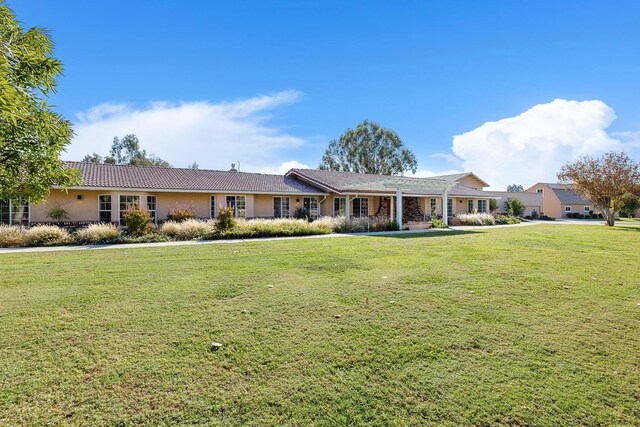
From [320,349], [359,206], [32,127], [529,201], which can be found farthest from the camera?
[529,201]

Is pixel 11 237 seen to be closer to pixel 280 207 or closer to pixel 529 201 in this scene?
pixel 280 207

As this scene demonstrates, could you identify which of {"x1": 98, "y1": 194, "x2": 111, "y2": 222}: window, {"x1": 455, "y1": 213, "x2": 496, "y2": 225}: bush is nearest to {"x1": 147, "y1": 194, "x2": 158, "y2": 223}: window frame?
{"x1": 98, "y1": 194, "x2": 111, "y2": 222}: window

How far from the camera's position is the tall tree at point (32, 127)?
5289mm

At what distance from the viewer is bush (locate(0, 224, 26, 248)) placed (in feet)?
42.1

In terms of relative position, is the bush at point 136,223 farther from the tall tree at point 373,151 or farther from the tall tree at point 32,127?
the tall tree at point 373,151

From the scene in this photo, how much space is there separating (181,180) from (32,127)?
16.5 metres

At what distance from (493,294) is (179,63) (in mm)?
17399

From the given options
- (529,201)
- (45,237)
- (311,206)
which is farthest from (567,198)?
(45,237)

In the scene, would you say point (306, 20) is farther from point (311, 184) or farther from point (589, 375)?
point (589, 375)

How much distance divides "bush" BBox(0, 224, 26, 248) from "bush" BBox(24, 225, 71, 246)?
0.52ft

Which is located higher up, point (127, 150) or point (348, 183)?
point (127, 150)

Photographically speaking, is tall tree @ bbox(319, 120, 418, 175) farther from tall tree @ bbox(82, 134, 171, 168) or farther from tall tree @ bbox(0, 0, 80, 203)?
tall tree @ bbox(0, 0, 80, 203)

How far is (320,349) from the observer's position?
376 cm

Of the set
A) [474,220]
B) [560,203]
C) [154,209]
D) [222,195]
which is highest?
[560,203]
